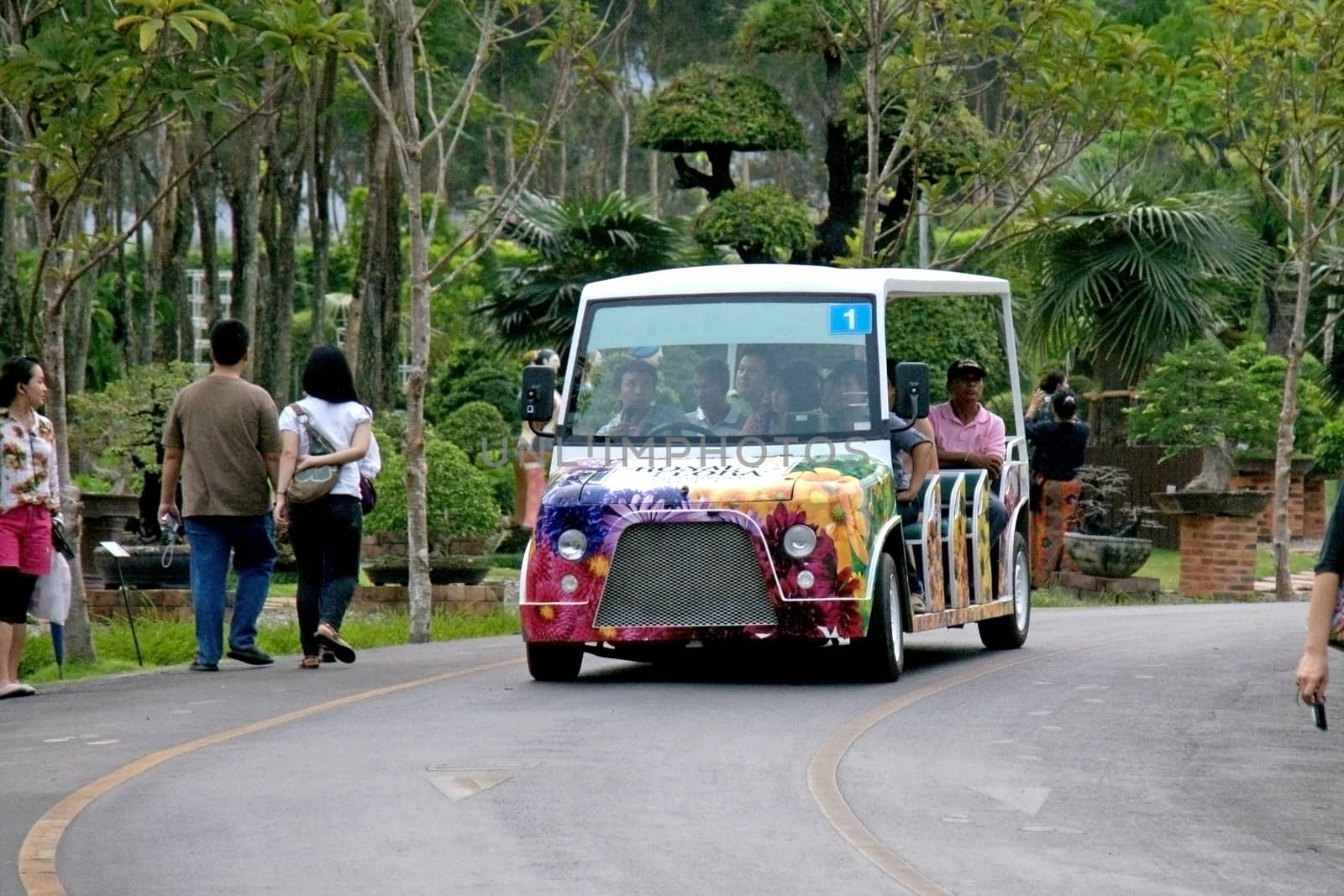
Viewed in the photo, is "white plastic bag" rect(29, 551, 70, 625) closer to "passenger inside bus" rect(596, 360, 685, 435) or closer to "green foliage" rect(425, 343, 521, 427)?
"passenger inside bus" rect(596, 360, 685, 435)

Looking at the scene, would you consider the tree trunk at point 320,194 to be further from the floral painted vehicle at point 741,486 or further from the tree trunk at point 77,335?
the floral painted vehicle at point 741,486

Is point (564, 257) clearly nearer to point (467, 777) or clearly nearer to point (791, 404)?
point (791, 404)

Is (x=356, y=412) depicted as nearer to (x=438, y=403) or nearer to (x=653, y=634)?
(x=653, y=634)

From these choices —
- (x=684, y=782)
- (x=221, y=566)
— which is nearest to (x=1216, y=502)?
(x=221, y=566)

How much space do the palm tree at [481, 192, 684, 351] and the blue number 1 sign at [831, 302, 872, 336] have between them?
1792 cm

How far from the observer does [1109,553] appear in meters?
26.8

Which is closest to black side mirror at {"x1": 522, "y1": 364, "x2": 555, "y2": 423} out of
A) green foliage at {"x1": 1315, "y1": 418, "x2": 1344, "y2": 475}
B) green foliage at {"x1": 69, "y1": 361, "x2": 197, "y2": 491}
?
green foliage at {"x1": 69, "y1": 361, "x2": 197, "y2": 491}

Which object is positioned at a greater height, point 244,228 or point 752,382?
point 244,228

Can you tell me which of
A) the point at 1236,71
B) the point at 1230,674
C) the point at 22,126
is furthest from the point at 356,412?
the point at 1236,71

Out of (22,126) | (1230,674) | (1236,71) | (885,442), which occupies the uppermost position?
(1236,71)

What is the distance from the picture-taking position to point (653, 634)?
12.6 metres

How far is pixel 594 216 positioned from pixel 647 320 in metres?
18.0

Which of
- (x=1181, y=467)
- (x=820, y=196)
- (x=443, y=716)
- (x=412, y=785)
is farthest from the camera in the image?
(x=820, y=196)

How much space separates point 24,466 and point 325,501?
6.27ft
